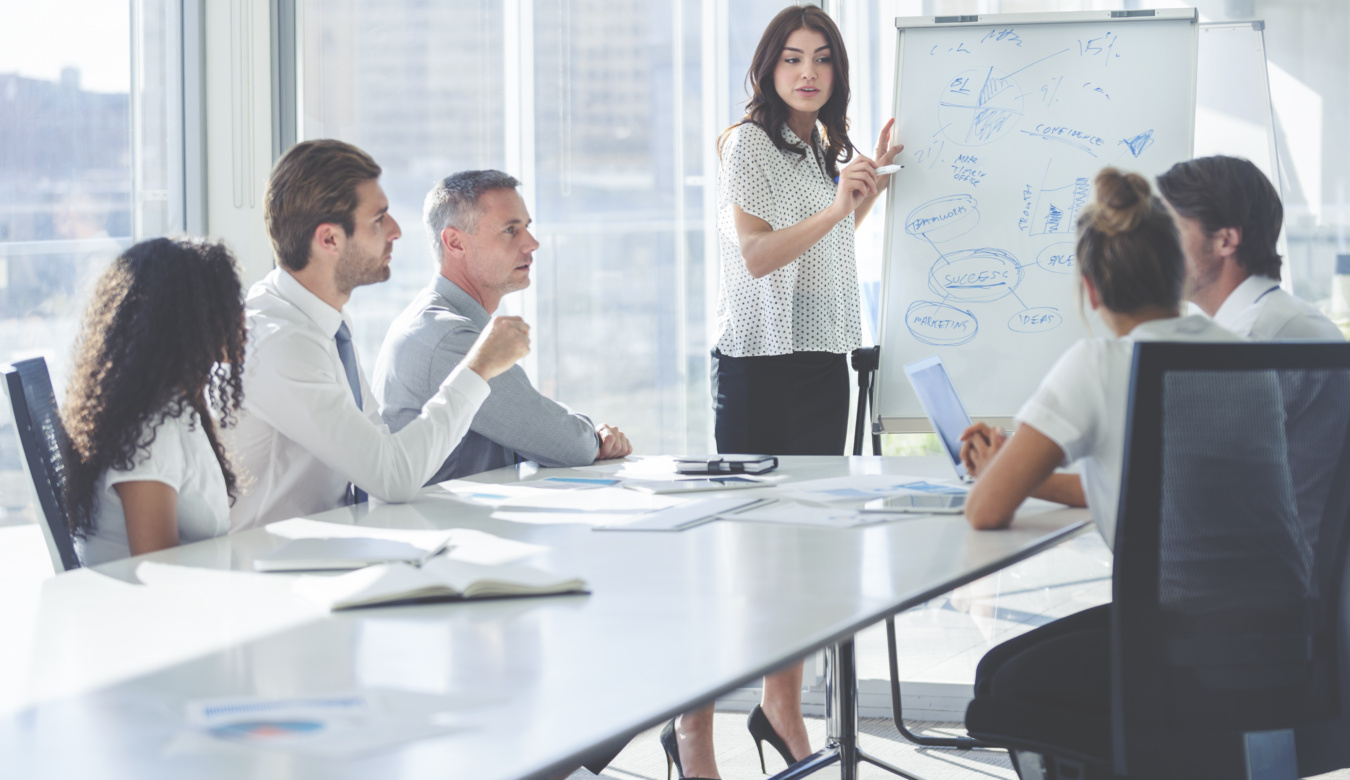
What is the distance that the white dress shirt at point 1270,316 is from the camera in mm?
1874

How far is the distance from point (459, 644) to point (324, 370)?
1.01 m

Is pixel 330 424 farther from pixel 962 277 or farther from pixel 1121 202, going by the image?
pixel 962 277

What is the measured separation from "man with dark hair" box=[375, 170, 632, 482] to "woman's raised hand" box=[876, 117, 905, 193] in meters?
1.00

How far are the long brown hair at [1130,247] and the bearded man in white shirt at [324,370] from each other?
39.7 inches

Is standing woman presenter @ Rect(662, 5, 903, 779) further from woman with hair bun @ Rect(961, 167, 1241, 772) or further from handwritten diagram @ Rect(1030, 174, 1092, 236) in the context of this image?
woman with hair bun @ Rect(961, 167, 1241, 772)

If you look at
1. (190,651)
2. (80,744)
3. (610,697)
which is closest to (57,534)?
(190,651)

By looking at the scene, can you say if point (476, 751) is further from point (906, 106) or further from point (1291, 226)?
point (1291, 226)

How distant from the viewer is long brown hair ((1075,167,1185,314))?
1588 millimetres

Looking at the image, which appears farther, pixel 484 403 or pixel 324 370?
pixel 484 403

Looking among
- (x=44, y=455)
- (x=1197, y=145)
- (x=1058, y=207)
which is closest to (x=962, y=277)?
(x=1058, y=207)

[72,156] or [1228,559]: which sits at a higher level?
[72,156]

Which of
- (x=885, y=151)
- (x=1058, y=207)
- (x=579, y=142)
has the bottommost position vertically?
(x=1058, y=207)

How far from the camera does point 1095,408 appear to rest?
155cm

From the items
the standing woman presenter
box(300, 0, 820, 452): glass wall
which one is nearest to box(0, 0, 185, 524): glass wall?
box(300, 0, 820, 452): glass wall
